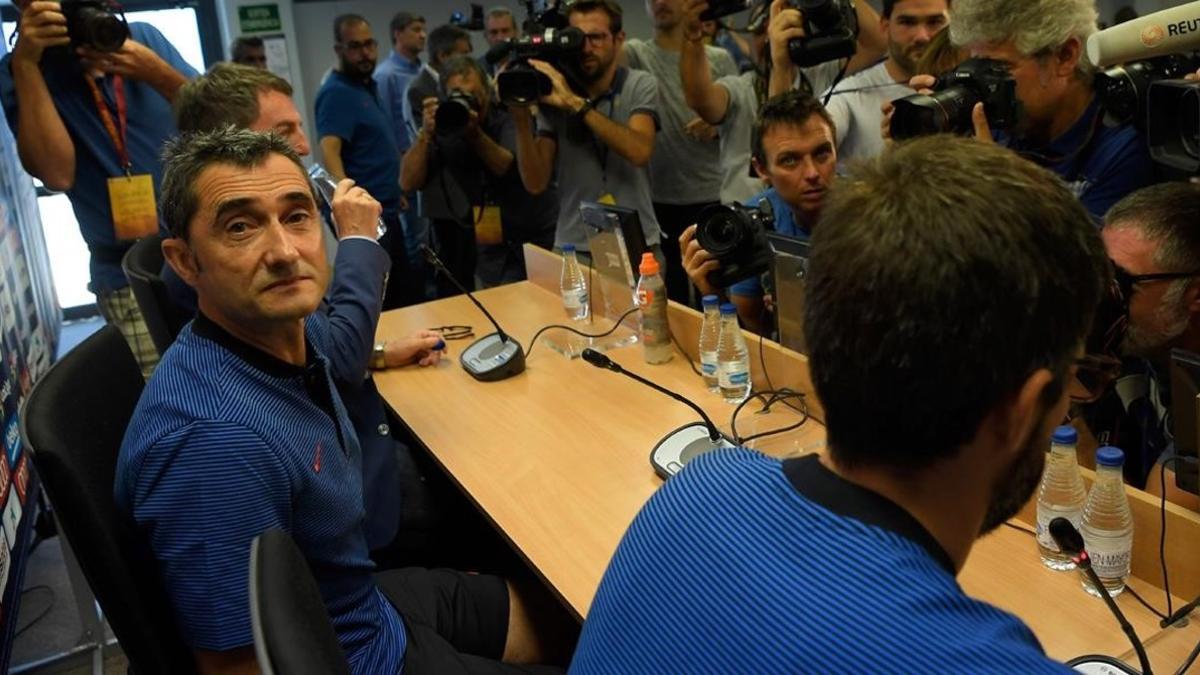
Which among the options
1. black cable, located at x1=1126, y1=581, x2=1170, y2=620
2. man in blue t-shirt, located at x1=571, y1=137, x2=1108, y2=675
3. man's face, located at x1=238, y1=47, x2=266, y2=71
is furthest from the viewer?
man's face, located at x1=238, y1=47, x2=266, y2=71

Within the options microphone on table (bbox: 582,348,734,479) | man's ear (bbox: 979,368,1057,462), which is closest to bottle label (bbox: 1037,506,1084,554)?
microphone on table (bbox: 582,348,734,479)

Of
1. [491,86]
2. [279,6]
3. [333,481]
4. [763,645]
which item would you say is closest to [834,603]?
[763,645]

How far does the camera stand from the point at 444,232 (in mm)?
3820

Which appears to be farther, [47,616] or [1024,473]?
[47,616]

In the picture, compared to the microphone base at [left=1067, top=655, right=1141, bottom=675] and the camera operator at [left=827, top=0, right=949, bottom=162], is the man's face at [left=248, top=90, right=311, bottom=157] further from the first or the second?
the microphone base at [left=1067, top=655, right=1141, bottom=675]

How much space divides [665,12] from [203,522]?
2748 mm

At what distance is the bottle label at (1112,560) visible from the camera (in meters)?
1.21

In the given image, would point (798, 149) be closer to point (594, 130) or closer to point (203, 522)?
point (594, 130)

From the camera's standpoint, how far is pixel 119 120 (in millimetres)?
2561

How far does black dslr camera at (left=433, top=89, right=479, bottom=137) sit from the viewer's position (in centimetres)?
321

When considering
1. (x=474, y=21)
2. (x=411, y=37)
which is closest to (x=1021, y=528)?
(x=474, y=21)

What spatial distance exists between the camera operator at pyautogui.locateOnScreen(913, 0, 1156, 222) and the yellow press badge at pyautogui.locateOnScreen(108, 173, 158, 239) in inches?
78.3

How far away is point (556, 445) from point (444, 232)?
218 centimetres

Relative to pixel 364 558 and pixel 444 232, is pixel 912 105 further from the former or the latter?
pixel 444 232
